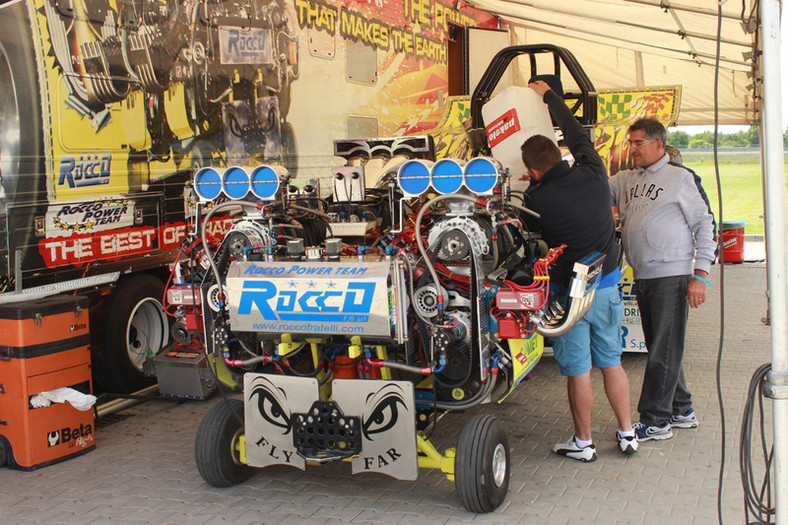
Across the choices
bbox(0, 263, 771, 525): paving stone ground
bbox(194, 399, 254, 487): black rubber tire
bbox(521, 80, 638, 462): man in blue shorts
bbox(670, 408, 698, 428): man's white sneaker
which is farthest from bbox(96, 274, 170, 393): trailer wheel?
bbox(670, 408, 698, 428): man's white sneaker

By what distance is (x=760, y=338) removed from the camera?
7.34 metres

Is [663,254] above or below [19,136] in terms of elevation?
below

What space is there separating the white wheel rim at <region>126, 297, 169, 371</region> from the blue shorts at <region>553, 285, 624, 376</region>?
11.5ft

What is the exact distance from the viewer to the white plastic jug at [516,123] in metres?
5.46

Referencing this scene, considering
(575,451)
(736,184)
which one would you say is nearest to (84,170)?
(575,451)

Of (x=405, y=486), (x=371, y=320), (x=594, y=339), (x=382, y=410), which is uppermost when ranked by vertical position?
(x=371, y=320)

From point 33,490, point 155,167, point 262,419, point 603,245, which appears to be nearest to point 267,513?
point 262,419

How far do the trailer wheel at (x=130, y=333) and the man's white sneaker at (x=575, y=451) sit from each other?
3412 mm

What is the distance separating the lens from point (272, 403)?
12.4 ft

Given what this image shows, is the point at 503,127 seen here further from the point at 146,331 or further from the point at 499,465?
the point at 146,331

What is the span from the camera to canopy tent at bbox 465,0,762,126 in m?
7.30

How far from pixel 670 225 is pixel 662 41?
620 centimetres

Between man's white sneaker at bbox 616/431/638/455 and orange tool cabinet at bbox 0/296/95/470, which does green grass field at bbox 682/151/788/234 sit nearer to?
man's white sneaker at bbox 616/431/638/455

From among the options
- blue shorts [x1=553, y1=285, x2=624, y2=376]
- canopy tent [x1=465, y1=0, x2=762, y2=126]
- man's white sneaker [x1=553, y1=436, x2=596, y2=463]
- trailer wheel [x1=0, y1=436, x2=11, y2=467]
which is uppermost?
canopy tent [x1=465, y1=0, x2=762, y2=126]
